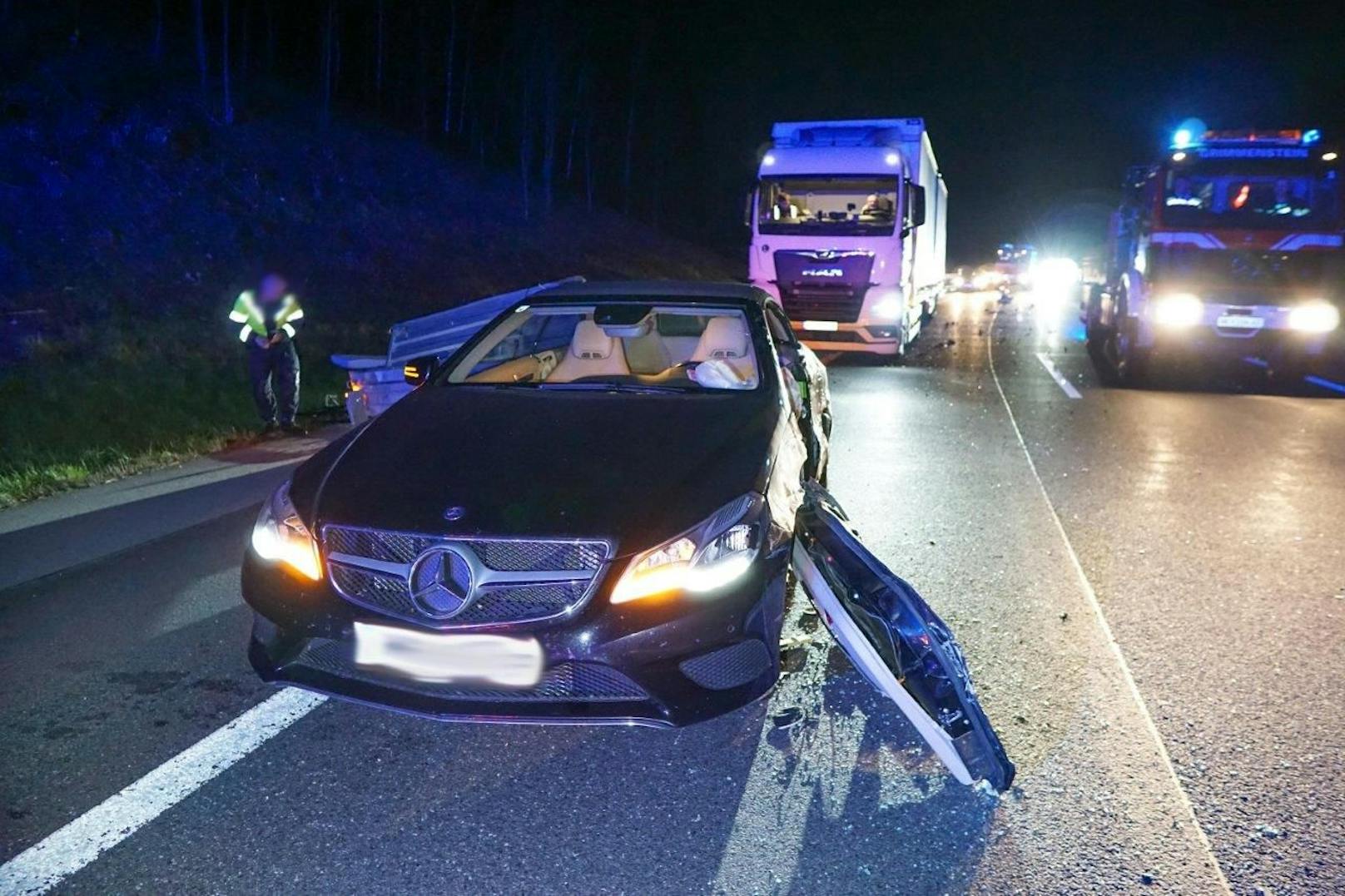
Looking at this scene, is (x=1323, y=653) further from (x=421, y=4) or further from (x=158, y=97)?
(x=421, y=4)

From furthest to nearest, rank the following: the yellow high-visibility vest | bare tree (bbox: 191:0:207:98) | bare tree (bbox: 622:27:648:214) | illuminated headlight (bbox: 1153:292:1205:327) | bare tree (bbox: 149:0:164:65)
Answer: bare tree (bbox: 622:27:648:214) → bare tree (bbox: 149:0:164:65) → bare tree (bbox: 191:0:207:98) → illuminated headlight (bbox: 1153:292:1205:327) → the yellow high-visibility vest

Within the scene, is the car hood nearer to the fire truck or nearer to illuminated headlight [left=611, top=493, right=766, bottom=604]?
illuminated headlight [left=611, top=493, right=766, bottom=604]

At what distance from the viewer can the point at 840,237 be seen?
15.5 metres

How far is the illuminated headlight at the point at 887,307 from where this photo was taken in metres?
15.5

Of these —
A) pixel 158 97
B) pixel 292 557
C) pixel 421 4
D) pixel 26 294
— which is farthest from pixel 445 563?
pixel 421 4

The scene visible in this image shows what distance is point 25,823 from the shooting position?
3191 millimetres

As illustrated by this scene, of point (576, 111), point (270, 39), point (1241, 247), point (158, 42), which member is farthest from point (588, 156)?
point (1241, 247)

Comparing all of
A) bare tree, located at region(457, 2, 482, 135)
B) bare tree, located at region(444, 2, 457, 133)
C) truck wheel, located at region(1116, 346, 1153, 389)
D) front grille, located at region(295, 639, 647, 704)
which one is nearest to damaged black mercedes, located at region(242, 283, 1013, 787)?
front grille, located at region(295, 639, 647, 704)

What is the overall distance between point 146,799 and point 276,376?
7431mm

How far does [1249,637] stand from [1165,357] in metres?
13.4

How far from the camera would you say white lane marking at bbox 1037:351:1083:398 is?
13.4 metres

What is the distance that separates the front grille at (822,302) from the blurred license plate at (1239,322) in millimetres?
4801

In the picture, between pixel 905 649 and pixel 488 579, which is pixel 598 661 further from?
pixel 905 649

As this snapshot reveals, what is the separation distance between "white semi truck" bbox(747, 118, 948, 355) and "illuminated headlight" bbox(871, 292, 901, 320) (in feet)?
0.04
